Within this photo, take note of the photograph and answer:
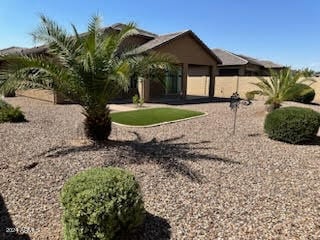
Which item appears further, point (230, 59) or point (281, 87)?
point (230, 59)

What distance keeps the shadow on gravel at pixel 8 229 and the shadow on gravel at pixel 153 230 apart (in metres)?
1.55

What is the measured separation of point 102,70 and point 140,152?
7.86ft

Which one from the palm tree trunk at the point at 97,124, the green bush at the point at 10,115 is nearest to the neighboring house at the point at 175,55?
the green bush at the point at 10,115

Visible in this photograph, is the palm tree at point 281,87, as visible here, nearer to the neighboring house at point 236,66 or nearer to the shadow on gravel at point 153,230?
the shadow on gravel at point 153,230

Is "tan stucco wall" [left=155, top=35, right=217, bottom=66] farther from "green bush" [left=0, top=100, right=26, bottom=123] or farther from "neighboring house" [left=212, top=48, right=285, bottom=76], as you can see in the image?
"green bush" [left=0, top=100, right=26, bottom=123]

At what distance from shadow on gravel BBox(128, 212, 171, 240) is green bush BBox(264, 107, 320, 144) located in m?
6.61

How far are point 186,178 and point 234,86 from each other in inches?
1005

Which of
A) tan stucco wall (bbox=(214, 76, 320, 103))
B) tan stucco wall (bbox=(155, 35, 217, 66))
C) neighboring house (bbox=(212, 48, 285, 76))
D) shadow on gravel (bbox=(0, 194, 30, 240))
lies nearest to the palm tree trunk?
shadow on gravel (bbox=(0, 194, 30, 240))

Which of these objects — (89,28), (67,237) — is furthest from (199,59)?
(67,237)

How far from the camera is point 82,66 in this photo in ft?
26.1

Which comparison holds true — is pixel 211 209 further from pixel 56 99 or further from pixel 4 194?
pixel 56 99

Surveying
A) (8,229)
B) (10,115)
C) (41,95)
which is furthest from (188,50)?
(8,229)

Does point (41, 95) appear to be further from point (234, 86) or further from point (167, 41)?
point (234, 86)

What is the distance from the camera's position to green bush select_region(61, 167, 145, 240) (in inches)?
149
